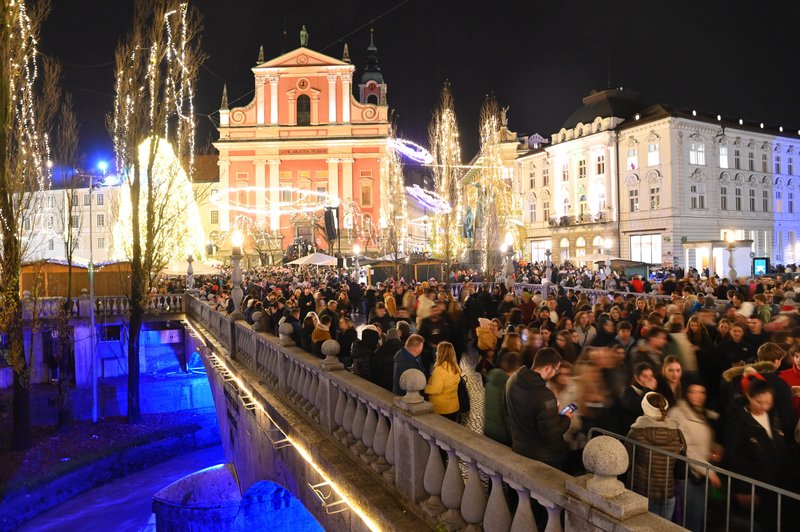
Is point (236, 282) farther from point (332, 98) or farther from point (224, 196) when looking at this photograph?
point (332, 98)

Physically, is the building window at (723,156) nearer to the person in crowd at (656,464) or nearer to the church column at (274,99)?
the church column at (274,99)

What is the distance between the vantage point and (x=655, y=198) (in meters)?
49.2

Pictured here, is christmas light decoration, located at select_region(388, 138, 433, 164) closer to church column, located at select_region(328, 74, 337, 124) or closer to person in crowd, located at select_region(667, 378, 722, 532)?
church column, located at select_region(328, 74, 337, 124)

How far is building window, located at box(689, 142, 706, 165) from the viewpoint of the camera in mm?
48906

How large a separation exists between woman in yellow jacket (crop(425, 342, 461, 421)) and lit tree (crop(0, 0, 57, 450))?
1574 centimetres

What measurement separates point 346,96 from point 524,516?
58.7 metres

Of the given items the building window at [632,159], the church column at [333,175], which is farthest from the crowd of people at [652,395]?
the church column at [333,175]

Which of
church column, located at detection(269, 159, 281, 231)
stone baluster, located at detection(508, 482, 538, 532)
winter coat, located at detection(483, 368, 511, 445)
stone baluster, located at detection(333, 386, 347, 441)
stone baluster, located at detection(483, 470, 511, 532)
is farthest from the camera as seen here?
church column, located at detection(269, 159, 281, 231)

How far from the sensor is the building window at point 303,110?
60406 millimetres

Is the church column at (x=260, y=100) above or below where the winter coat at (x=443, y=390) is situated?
above

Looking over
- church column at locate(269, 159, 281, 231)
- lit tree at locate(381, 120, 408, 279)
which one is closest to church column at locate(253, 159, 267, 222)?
church column at locate(269, 159, 281, 231)

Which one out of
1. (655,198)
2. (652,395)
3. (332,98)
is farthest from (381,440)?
(332,98)

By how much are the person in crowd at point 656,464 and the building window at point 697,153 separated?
49965 mm

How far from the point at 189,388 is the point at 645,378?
88.2 feet
